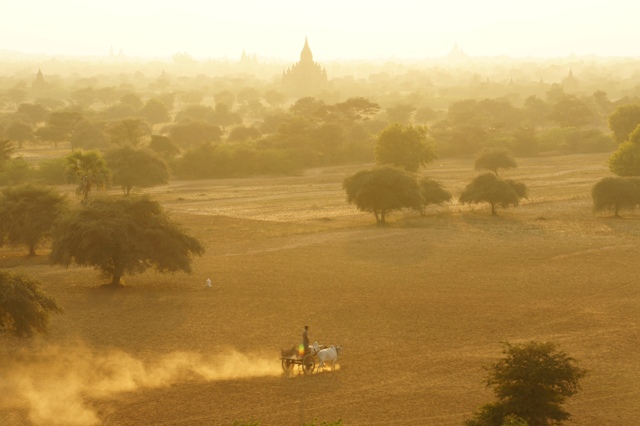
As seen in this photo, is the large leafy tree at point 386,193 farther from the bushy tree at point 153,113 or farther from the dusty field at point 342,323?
the bushy tree at point 153,113

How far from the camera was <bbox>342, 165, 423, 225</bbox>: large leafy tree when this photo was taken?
48.0 meters

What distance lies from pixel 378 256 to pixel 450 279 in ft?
17.7

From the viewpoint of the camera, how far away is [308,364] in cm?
2348

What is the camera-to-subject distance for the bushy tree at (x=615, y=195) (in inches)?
1971

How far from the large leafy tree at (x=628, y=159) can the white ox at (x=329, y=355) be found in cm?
4409

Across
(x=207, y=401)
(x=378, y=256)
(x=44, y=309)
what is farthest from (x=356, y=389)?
(x=378, y=256)

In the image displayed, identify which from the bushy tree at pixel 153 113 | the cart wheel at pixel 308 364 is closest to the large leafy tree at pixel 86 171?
the cart wheel at pixel 308 364

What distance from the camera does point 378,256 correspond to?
39500 mm

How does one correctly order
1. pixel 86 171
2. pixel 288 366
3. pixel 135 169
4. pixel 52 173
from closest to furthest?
pixel 288 366 < pixel 86 171 < pixel 135 169 < pixel 52 173

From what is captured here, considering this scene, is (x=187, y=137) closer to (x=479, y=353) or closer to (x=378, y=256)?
(x=378, y=256)

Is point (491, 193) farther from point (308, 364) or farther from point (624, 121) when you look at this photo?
point (624, 121)

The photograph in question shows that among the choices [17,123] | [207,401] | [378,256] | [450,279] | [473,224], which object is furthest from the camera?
[17,123]

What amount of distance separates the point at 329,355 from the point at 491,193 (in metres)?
29.3

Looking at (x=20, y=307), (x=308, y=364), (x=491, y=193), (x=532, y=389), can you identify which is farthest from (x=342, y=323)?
(x=491, y=193)
